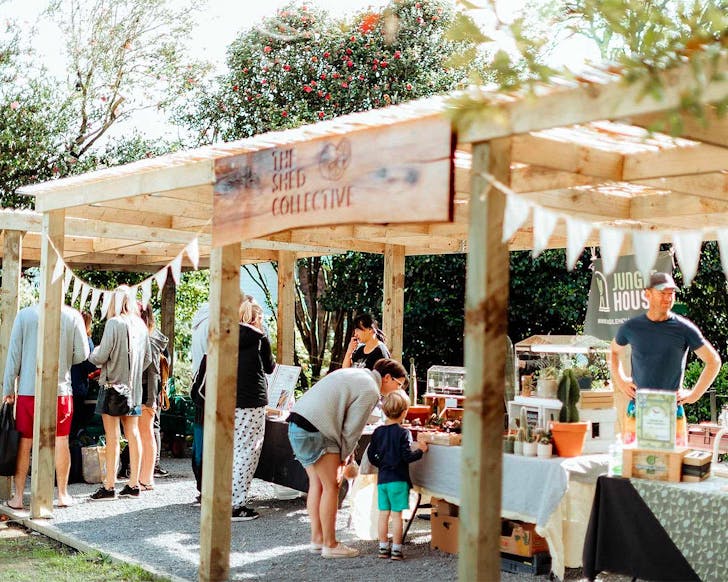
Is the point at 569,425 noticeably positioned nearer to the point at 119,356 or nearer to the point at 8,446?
the point at 119,356

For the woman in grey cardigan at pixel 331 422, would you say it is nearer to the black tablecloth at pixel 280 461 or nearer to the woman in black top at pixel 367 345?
the black tablecloth at pixel 280 461

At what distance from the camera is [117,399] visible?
7824 millimetres

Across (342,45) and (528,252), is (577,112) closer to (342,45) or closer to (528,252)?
(528,252)

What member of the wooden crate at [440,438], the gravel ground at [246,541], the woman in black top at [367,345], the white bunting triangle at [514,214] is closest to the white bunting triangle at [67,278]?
the gravel ground at [246,541]

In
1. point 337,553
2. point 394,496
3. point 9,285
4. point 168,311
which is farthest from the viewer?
point 168,311

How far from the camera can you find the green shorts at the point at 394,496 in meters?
6.07

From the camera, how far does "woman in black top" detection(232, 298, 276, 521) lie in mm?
7277

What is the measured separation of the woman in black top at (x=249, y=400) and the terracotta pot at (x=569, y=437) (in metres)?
2.56

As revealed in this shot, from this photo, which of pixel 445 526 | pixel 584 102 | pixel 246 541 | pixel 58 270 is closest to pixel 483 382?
pixel 584 102

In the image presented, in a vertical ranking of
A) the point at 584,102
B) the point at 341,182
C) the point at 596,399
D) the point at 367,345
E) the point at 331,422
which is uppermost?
the point at 584,102

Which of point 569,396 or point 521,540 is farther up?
point 569,396

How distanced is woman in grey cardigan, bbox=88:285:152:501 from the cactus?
3.66 meters

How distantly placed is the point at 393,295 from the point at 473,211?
19.7 feet

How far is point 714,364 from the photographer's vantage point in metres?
5.87
